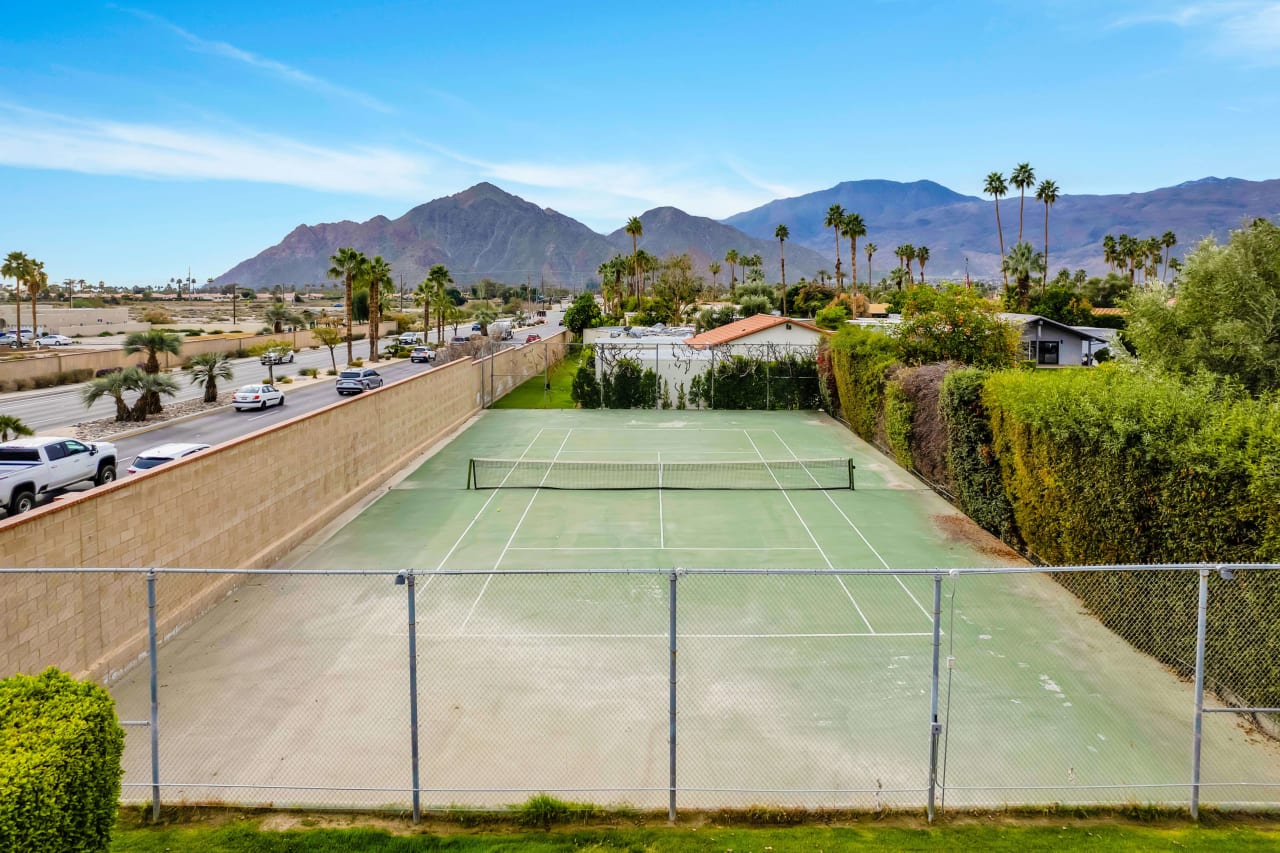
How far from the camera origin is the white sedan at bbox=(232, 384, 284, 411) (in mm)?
49469

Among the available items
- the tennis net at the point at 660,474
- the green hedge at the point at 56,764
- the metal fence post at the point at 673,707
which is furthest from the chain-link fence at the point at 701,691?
the tennis net at the point at 660,474

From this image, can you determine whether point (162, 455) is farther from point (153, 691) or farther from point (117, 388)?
point (117, 388)

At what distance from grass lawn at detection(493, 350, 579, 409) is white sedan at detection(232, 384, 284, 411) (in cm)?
1298

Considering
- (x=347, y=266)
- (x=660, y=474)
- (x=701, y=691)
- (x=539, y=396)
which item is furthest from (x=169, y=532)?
(x=347, y=266)

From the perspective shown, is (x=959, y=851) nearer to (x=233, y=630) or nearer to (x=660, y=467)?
(x=233, y=630)

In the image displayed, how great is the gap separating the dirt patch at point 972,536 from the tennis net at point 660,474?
13.9 ft

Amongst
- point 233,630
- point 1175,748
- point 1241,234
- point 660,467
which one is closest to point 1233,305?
point 1241,234

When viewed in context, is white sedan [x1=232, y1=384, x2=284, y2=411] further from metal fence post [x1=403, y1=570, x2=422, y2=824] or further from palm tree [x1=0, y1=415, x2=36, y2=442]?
metal fence post [x1=403, y1=570, x2=422, y2=824]

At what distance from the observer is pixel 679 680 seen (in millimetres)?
13180

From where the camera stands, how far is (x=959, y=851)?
29.1 ft

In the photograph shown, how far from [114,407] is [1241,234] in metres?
53.6

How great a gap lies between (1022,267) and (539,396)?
66.8m

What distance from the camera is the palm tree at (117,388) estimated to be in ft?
143

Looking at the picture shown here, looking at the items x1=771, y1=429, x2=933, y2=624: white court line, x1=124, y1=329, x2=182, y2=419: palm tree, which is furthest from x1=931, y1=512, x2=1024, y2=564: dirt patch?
x1=124, y1=329, x2=182, y2=419: palm tree
